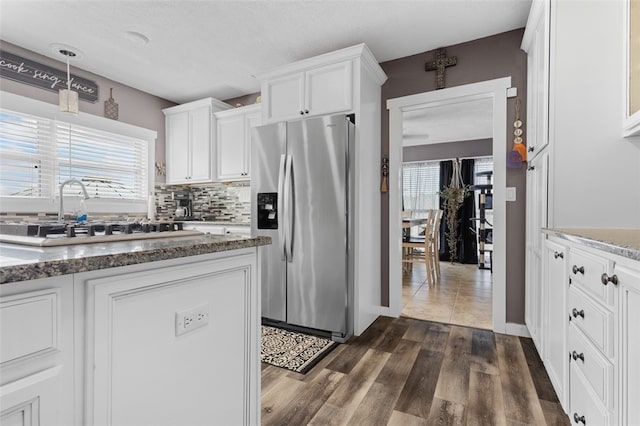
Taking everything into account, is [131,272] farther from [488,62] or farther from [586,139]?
[488,62]

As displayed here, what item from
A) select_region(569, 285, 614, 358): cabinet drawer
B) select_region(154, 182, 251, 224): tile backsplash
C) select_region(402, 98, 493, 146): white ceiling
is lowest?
select_region(569, 285, 614, 358): cabinet drawer

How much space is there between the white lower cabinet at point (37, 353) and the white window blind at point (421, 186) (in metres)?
7.04

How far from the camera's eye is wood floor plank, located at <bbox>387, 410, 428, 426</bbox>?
153 cm

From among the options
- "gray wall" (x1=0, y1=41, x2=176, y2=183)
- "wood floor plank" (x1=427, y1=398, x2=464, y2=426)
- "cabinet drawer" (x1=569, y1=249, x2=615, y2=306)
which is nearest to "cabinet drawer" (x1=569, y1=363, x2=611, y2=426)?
"cabinet drawer" (x1=569, y1=249, x2=615, y2=306)

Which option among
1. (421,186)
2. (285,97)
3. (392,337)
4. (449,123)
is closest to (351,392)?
(392,337)

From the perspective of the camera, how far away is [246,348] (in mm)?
1247

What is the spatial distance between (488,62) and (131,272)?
311 cm

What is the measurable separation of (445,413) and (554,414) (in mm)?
527

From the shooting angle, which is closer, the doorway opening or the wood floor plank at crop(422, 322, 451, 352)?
the wood floor plank at crop(422, 322, 451, 352)

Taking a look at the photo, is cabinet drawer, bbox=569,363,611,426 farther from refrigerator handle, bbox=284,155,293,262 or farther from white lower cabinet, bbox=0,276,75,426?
refrigerator handle, bbox=284,155,293,262

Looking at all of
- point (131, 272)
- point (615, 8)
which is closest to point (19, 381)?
point (131, 272)

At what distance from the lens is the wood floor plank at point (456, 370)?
178cm

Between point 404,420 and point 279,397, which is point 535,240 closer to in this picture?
point 404,420

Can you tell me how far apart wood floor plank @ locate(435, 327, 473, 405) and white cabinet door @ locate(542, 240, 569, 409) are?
451mm
